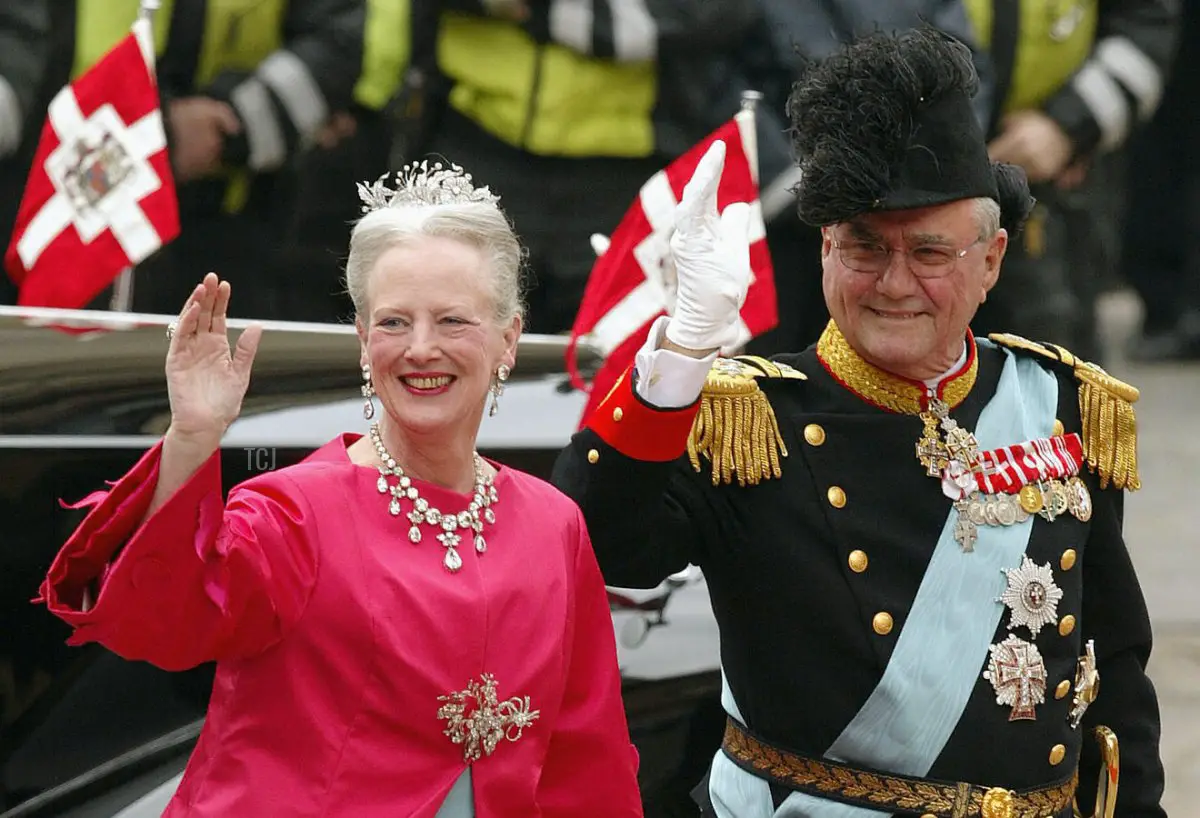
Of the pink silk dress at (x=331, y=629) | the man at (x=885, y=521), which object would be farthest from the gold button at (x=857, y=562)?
the pink silk dress at (x=331, y=629)

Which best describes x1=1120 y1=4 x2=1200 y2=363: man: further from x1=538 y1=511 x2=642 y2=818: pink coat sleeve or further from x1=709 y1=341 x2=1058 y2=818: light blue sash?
x1=538 y1=511 x2=642 y2=818: pink coat sleeve

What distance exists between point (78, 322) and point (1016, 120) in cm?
357

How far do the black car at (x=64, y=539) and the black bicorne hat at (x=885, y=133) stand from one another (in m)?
0.99

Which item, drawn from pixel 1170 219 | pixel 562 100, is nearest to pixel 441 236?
pixel 562 100

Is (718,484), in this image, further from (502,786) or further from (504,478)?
(502,786)

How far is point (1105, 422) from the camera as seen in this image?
3.31 m

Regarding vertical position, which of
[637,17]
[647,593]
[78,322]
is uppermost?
[637,17]

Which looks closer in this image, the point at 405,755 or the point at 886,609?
the point at 405,755

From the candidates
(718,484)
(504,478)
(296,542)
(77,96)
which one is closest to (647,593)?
(718,484)

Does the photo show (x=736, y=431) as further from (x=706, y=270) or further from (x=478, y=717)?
(x=478, y=717)

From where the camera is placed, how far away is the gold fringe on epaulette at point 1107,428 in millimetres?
3287

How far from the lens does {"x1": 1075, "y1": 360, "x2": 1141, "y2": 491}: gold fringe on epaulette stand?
3287 millimetres

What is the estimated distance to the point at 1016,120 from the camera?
6.78m

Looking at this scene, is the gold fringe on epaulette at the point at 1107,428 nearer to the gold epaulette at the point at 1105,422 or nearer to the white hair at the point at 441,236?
the gold epaulette at the point at 1105,422
